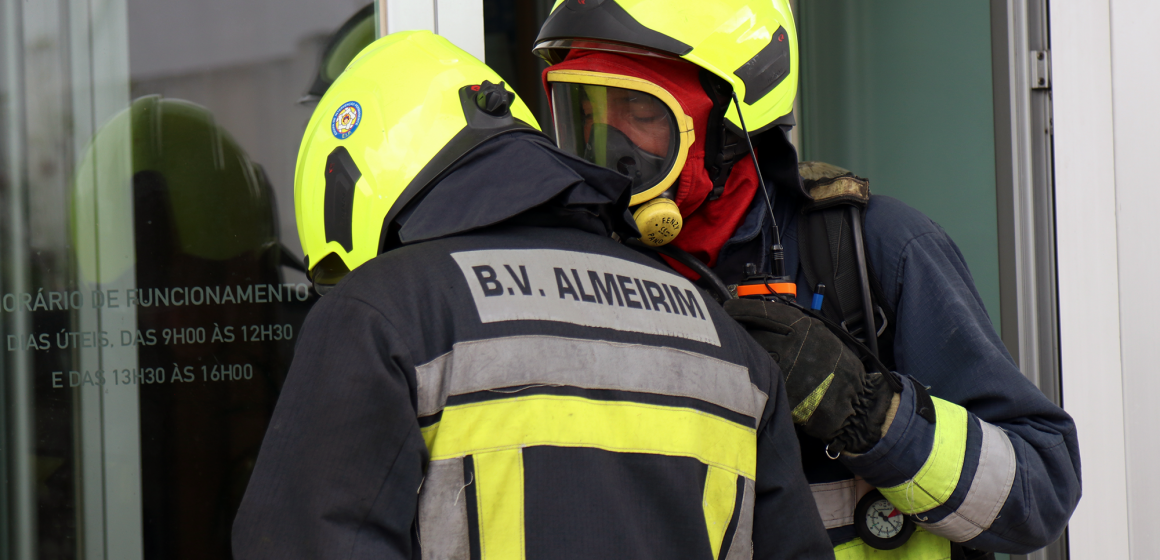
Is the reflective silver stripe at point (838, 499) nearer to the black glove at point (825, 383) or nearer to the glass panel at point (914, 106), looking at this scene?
the black glove at point (825, 383)

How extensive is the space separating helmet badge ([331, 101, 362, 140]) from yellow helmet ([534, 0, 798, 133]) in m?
0.50

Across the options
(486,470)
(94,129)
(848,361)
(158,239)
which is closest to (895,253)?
(848,361)

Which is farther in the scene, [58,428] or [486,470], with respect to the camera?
[58,428]

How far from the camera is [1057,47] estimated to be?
2377mm

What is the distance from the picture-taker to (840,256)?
4.80ft

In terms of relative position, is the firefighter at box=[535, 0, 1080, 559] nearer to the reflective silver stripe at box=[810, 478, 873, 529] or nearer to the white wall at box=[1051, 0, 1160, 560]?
the reflective silver stripe at box=[810, 478, 873, 529]

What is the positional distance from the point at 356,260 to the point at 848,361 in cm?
75

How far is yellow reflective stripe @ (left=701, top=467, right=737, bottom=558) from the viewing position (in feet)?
3.31

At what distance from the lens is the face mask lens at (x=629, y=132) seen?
1.53 m

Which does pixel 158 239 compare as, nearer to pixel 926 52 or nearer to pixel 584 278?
pixel 584 278

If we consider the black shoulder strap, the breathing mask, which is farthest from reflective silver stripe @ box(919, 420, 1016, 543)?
the breathing mask

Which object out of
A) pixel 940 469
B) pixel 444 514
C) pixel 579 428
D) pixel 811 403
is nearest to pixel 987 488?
pixel 940 469

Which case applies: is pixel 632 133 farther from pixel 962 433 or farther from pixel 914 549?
pixel 914 549

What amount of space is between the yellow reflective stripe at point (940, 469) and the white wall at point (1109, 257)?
4.35 feet
